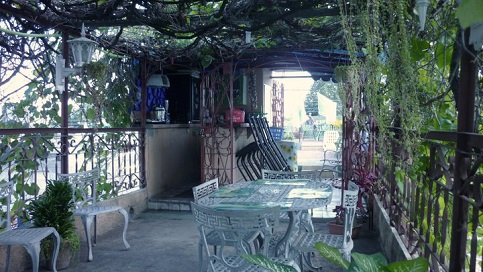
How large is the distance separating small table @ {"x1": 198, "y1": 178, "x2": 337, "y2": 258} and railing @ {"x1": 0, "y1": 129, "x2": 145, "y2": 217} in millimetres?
1998

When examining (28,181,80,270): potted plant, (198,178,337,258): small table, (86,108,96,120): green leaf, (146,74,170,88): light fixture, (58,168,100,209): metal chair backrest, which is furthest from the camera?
Answer: (146,74,170,88): light fixture

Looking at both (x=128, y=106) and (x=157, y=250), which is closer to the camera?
(x=157, y=250)

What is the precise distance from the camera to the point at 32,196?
459 centimetres

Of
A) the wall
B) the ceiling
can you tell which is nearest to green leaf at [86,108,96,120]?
the ceiling

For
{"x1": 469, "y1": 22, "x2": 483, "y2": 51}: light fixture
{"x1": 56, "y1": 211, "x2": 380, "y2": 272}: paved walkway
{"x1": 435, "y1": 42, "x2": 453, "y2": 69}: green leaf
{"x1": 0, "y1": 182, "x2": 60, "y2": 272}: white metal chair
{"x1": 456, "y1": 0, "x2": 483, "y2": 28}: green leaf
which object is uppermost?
{"x1": 435, "y1": 42, "x2": 453, "y2": 69}: green leaf

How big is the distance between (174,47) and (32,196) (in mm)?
2897

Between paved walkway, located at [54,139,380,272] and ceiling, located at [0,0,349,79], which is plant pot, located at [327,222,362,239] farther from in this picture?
ceiling, located at [0,0,349,79]

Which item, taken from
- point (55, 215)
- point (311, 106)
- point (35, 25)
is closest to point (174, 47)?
point (35, 25)

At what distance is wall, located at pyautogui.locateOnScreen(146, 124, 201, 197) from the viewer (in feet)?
23.4

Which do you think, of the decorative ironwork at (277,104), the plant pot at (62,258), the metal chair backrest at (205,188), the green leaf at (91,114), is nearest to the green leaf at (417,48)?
the metal chair backrest at (205,188)

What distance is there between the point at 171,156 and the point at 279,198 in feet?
15.3

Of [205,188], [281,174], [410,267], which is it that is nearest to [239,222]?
[410,267]

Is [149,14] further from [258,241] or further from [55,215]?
[258,241]

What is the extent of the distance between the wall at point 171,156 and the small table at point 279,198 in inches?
123
